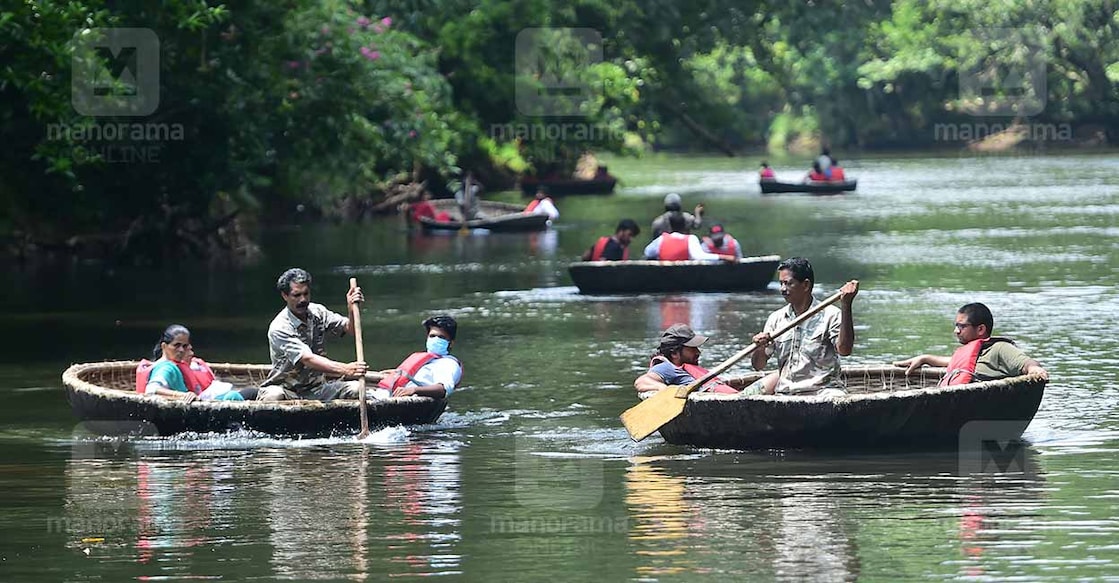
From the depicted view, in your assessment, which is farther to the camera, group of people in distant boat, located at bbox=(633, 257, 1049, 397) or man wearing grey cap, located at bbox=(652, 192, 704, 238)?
man wearing grey cap, located at bbox=(652, 192, 704, 238)

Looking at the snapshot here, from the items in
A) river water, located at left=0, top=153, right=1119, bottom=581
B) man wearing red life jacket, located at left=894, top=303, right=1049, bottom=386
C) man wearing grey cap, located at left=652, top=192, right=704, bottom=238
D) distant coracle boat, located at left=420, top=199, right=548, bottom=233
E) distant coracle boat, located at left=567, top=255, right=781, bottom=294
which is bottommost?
river water, located at left=0, top=153, right=1119, bottom=581

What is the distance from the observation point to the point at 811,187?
5088 cm

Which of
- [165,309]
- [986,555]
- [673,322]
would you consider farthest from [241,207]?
[986,555]

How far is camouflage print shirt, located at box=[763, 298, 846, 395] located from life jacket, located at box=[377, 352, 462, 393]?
10.0 ft

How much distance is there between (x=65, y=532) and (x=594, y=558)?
3159 mm

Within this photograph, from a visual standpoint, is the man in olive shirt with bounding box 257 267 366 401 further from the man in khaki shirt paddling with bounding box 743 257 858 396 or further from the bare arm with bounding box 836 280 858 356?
the bare arm with bounding box 836 280 858 356

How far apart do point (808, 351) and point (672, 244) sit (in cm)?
1153

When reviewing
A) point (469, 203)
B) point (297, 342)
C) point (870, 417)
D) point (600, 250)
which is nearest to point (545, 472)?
point (870, 417)

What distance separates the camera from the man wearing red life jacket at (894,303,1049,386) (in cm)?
1364

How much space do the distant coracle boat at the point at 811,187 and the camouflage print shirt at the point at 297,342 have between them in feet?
119

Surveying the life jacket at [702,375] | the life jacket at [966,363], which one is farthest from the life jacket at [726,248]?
the life jacket at [966,363]

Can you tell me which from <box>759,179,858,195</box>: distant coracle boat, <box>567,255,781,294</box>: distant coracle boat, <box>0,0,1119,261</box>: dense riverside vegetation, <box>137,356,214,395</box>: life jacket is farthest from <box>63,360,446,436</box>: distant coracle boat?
<box>759,179,858,195</box>: distant coracle boat

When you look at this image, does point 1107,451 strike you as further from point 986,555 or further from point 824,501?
point 986,555

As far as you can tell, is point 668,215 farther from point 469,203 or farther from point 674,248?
point 469,203
